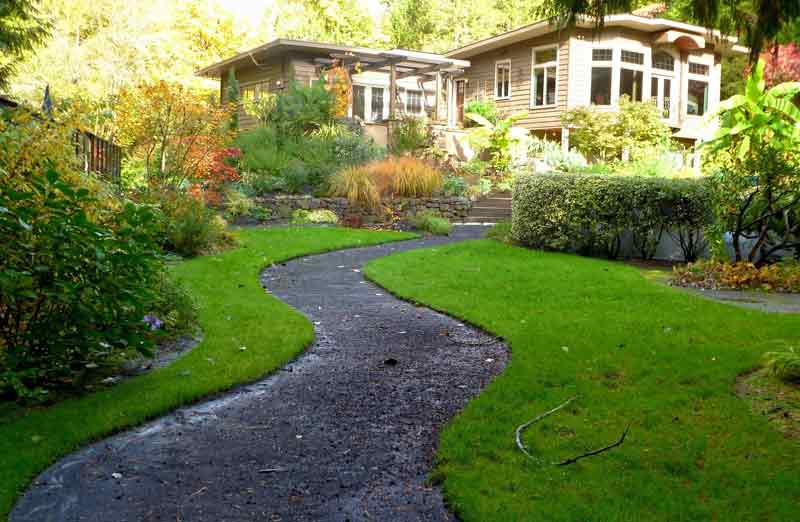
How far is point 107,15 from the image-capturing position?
29.4 m

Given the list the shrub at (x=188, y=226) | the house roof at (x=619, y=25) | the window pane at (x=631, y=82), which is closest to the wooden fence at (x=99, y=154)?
the shrub at (x=188, y=226)

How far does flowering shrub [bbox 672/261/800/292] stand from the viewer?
28.2 feet

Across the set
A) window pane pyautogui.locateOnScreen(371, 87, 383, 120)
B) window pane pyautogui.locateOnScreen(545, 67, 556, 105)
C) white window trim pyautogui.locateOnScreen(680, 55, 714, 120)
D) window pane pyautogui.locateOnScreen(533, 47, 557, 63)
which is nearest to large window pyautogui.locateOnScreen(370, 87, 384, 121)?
window pane pyautogui.locateOnScreen(371, 87, 383, 120)

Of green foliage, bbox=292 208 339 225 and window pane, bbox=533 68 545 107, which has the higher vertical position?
window pane, bbox=533 68 545 107

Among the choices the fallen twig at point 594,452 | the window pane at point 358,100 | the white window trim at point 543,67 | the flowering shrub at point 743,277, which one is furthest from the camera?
the window pane at point 358,100

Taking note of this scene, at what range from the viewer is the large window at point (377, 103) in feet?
97.3

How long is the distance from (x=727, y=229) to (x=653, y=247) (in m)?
2.00

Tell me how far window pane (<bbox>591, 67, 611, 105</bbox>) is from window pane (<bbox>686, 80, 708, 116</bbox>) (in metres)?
4.31

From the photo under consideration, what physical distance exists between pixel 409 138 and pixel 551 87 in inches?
299

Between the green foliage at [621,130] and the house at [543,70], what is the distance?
1.07m

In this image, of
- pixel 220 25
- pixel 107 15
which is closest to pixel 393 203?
pixel 107 15

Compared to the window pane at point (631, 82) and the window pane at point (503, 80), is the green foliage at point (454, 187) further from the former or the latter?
the window pane at point (503, 80)

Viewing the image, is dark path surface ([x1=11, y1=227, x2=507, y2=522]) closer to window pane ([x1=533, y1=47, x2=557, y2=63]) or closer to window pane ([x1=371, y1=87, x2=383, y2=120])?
window pane ([x1=533, y1=47, x2=557, y2=63])

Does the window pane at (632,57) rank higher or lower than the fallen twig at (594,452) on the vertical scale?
higher
